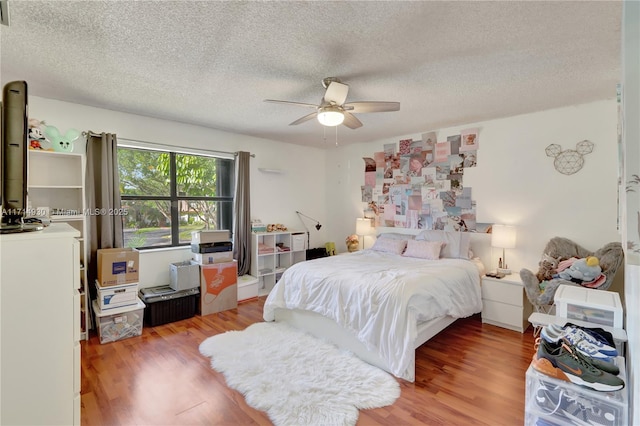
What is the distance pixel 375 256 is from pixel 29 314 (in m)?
3.32

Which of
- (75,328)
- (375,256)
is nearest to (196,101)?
(75,328)

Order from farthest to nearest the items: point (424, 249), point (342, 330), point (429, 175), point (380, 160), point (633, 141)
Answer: point (380, 160) → point (429, 175) → point (424, 249) → point (342, 330) → point (633, 141)

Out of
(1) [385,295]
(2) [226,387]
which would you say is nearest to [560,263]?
(1) [385,295]

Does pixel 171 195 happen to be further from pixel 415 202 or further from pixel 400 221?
pixel 415 202

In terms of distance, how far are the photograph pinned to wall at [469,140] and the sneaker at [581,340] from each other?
2.68 metres

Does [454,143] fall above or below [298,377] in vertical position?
above

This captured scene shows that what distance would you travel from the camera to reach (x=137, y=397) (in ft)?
6.77

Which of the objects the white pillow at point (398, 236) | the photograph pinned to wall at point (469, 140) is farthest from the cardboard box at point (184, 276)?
the photograph pinned to wall at point (469, 140)

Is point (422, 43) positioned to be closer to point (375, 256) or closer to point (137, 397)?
point (375, 256)

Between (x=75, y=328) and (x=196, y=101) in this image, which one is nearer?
(x=75, y=328)

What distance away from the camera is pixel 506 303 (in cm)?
320

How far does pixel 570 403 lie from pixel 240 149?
13.9ft

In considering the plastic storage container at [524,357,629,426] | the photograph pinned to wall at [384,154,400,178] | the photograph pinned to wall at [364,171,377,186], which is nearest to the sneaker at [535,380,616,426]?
the plastic storage container at [524,357,629,426]

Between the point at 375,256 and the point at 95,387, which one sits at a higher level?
the point at 375,256
